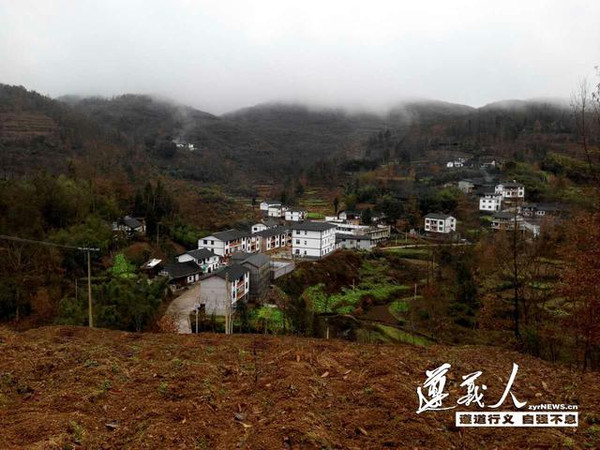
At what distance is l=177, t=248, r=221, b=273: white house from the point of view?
27281 millimetres

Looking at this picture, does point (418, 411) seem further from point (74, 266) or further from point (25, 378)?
point (74, 266)

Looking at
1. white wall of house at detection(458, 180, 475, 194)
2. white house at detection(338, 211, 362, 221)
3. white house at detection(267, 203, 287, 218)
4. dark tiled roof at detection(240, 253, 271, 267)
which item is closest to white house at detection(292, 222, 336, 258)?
dark tiled roof at detection(240, 253, 271, 267)

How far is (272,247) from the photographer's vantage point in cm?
3684

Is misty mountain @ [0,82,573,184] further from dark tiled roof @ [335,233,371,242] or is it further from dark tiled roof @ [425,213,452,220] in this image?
dark tiled roof @ [335,233,371,242]

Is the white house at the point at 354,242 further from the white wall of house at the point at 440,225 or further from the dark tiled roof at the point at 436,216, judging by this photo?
the dark tiled roof at the point at 436,216

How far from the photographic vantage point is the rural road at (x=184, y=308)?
17513 mm

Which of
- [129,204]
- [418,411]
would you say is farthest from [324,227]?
[418,411]

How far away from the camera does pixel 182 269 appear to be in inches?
1003

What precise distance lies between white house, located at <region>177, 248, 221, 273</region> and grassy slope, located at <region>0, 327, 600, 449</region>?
21.0m

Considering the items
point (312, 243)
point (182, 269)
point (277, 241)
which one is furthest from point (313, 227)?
point (182, 269)

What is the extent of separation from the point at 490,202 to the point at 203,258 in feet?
108

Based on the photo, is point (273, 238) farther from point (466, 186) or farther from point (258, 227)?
point (466, 186)

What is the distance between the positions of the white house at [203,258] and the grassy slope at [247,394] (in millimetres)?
21047

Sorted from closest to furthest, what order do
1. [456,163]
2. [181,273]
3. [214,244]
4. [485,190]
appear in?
[181,273] → [214,244] → [485,190] → [456,163]
